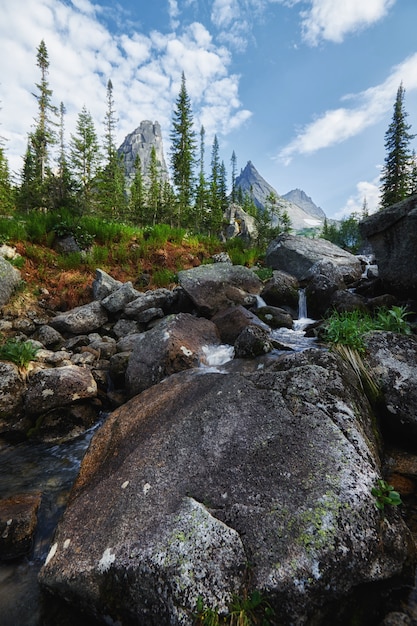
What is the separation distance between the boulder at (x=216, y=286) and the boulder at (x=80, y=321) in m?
2.89

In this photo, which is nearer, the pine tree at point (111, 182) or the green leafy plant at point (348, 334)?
the green leafy plant at point (348, 334)

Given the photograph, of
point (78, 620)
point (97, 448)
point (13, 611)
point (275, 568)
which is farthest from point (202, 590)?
point (97, 448)

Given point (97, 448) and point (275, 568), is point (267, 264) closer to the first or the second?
point (97, 448)

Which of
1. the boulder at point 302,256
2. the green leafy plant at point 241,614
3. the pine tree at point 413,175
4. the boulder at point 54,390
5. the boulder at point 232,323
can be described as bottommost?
the green leafy plant at point 241,614

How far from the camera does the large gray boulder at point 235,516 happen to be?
1.99 meters

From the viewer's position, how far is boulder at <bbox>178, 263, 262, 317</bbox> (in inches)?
371

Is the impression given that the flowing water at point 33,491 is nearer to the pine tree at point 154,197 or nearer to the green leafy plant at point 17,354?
the green leafy plant at point 17,354

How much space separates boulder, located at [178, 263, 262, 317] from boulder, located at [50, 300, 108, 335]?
114 inches

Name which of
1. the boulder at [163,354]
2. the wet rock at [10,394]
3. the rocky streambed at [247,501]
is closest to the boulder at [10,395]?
the wet rock at [10,394]

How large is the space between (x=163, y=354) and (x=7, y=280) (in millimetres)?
6501

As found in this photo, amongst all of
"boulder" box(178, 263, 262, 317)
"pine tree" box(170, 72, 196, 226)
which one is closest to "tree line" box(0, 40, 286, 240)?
"pine tree" box(170, 72, 196, 226)

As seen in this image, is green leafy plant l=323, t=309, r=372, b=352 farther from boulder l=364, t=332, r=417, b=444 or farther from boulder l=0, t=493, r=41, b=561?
boulder l=0, t=493, r=41, b=561

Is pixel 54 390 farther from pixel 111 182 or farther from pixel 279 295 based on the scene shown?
pixel 111 182

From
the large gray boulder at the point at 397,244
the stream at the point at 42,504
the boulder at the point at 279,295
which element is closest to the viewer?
the stream at the point at 42,504
